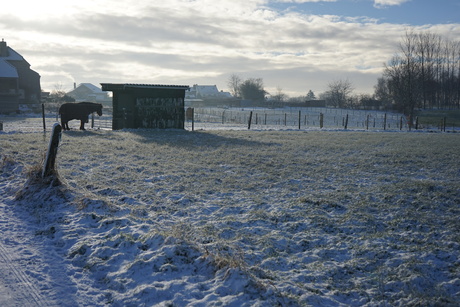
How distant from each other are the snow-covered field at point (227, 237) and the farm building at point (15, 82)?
166 feet

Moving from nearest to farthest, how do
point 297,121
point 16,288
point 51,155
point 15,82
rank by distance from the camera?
1. point 16,288
2. point 51,155
3. point 15,82
4. point 297,121

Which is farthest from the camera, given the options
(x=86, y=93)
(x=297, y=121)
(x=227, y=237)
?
(x=86, y=93)

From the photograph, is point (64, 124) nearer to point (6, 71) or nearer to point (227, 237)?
point (227, 237)

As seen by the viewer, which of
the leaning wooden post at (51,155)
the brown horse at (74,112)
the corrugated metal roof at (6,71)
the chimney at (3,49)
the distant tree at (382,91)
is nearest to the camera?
the leaning wooden post at (51,155)

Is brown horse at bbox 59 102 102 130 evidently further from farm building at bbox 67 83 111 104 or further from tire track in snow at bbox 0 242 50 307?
farm building at bbox 67 83 111 104

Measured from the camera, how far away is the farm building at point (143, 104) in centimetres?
2508

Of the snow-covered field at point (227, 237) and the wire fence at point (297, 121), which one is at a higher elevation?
the wire fence at point (297, 121)

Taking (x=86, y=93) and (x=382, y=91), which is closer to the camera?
(x=382, y=91)

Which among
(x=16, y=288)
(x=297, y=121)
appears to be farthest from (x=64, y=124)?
(x=297, y=121)

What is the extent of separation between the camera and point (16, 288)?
4406 millimetres

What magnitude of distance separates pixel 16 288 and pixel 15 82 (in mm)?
59923

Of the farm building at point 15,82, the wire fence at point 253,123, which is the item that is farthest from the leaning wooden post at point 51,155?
the farm building at point 15,82

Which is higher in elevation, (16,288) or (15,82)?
(15,82)

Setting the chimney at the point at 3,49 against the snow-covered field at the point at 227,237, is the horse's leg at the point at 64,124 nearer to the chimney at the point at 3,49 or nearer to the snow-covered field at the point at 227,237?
the snow-covered field at the point at 227,237
